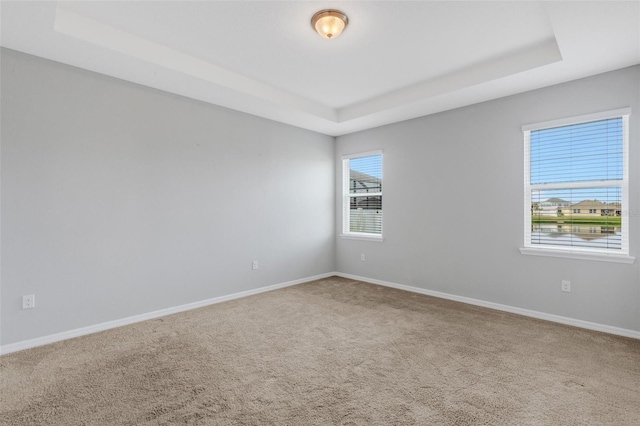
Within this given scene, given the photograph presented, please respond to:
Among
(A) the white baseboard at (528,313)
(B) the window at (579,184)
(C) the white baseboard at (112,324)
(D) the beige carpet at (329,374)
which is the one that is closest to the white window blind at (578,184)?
(B) the window at (579,184)

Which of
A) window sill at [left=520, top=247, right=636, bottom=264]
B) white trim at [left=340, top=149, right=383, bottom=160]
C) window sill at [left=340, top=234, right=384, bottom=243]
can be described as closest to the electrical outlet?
Result: window sill at [left=340, top=234, right=384, bottom=243]

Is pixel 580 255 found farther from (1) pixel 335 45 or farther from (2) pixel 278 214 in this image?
(2) pixel 278 214

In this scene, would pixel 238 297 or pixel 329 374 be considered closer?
pixel 329 374

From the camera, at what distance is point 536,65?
9.51 feet

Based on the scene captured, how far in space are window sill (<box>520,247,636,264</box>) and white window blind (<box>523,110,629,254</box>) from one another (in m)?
0.08

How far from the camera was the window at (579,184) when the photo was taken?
3.01 meters

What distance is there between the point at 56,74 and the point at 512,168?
479 cm

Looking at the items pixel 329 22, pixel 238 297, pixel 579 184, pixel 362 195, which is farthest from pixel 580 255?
pixel 238 297

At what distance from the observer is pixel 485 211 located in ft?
12.6

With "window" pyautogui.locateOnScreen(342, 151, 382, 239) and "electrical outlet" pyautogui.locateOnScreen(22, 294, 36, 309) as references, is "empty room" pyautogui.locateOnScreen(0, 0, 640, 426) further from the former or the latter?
"window" pyautogui.locateOnScreen(342, 151, 382, 239)

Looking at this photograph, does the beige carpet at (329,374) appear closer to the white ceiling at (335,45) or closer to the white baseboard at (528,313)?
the white baseboard at (528,313)

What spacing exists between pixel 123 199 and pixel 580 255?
4752 mm

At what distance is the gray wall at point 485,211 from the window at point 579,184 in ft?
0.29

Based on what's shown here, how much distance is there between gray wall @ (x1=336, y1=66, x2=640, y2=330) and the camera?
300cm
